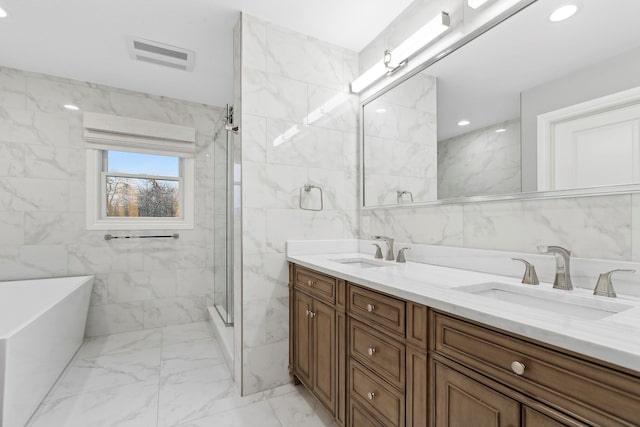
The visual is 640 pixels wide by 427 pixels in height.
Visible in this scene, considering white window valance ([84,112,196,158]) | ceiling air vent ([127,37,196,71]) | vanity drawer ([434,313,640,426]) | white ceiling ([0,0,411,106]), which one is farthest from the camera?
white window valance ([84,112,196,158])

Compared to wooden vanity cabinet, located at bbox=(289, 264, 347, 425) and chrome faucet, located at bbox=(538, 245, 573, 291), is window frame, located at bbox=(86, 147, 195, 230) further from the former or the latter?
chrome faucet, located at bbox=(538, 245, 573, 291)

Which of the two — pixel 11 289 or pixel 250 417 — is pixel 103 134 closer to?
pixel 11 289

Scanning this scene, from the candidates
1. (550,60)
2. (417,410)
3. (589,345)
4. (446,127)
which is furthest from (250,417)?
(550,60)

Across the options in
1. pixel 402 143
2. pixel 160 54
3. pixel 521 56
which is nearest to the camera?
pixel 521 56

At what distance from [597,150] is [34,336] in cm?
Result: 281

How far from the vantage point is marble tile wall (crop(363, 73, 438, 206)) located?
5.81 ft

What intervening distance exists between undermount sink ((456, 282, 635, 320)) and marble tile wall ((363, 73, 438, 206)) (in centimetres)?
68

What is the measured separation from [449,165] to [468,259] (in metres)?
0.52

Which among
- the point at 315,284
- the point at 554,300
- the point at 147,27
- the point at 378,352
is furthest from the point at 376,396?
the point at 147,27

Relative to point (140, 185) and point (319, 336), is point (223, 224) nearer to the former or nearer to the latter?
point (140, 185)

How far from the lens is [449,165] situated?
1634 mm

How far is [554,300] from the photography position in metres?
1.03

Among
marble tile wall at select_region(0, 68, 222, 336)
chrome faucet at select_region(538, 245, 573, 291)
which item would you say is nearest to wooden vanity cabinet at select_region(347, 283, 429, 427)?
chrome faucet at select_region(538, 245, 573, 291)

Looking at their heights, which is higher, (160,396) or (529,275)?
(529,275)
